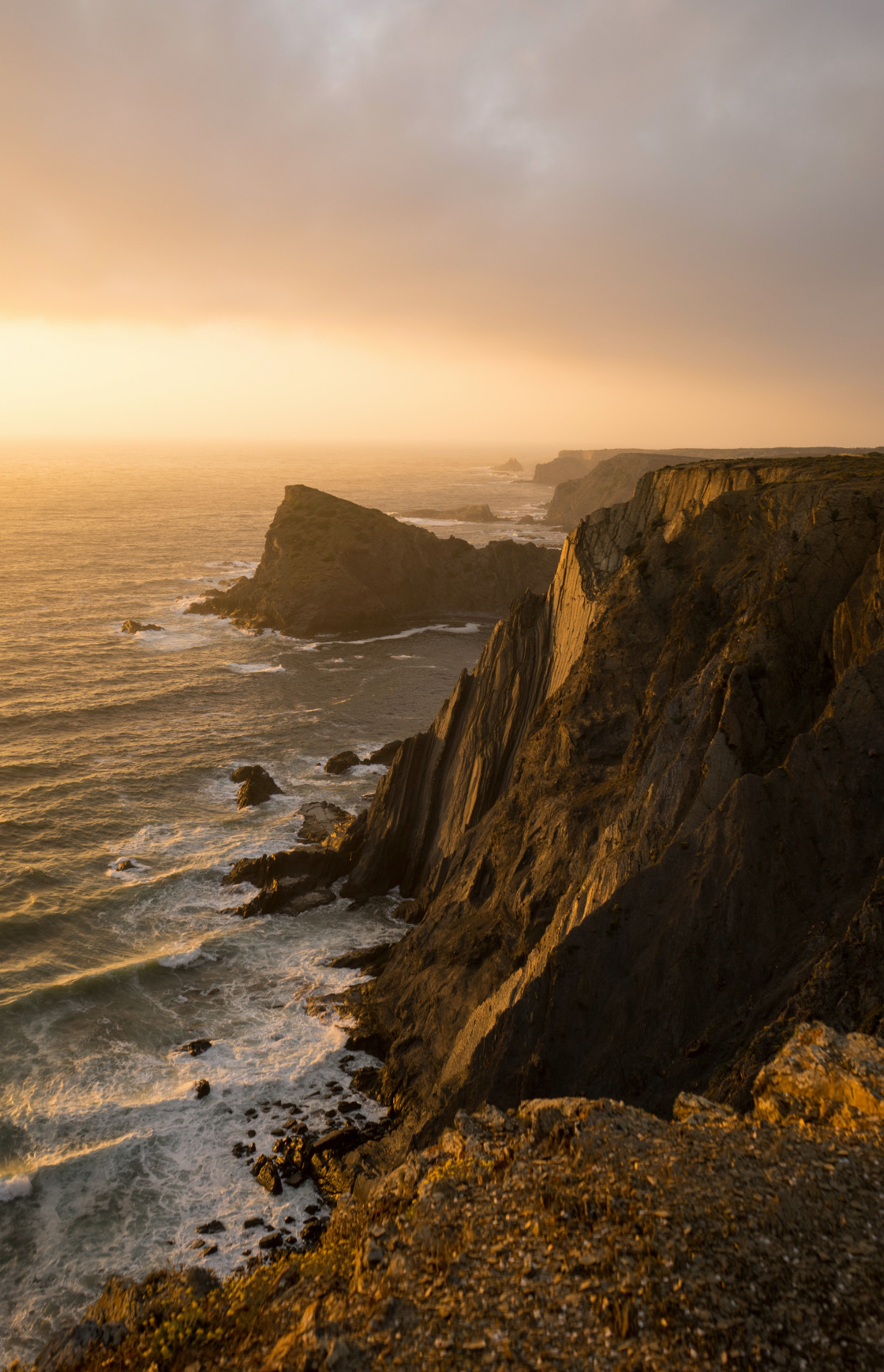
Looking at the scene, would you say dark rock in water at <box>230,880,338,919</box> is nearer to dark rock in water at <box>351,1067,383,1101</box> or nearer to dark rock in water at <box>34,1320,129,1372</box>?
dark rock in water at <box>351,1067,383,1101</box>

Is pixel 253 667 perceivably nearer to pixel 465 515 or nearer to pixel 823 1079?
pixel 823 1079

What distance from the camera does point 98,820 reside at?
46.2 metres

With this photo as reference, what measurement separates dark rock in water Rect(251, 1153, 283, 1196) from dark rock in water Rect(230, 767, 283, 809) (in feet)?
88.4

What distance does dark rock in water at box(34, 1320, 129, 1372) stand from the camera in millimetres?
13898

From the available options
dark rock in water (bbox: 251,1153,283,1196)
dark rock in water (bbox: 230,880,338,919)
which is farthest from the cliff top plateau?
dark rock in water (bbox: 230,880,338,919)

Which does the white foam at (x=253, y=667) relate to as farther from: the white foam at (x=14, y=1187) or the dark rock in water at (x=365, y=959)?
the white foam at (x=14, y=1187)

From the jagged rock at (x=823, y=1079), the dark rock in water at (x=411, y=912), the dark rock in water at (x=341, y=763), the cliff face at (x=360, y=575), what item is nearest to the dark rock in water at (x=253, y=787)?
the dark rock in water at (x=341, y=763)

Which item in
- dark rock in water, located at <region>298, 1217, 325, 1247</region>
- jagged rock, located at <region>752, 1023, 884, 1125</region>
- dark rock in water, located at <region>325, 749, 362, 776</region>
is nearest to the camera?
jagged rock, located at <region>752, 1023, 884, 1125</region>

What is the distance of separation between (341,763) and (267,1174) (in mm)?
33049

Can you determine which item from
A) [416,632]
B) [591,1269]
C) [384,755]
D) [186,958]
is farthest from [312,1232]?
[416,632]

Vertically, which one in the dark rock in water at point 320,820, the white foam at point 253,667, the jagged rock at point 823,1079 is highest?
the jagged rock at point 823,1079

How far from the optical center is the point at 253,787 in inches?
1932

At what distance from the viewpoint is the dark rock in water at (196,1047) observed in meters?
28.6

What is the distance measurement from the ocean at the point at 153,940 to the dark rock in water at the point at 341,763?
3.09 feet
